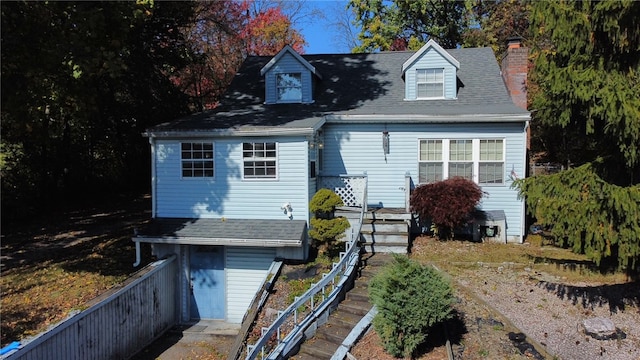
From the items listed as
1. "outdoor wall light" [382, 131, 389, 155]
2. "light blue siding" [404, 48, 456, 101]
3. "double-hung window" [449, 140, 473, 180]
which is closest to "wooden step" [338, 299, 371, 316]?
"outdoor wall light" [382, 131, 389, 155]

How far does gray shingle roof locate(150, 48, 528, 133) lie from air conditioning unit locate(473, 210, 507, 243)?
127 inches

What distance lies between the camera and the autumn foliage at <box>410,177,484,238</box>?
13.0m

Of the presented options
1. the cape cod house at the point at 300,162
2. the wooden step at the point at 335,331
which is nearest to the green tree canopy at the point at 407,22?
the cape cod house at the point at 300,162

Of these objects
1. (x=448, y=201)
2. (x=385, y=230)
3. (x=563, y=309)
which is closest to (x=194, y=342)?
(x=385, y=230)

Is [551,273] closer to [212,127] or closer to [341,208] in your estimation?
[341,208]

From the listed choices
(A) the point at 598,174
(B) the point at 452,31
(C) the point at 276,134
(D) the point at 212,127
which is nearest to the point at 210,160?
(D) the point at 212,127

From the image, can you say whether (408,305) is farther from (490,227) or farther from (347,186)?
(490,227)

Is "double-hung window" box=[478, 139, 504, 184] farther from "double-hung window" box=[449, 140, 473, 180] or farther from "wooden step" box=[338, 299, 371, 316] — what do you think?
"wooden step" box=[338, 299, 371, 316]

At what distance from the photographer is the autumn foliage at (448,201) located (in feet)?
A: 42.7

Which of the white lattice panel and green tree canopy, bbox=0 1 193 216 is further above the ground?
green tree canopy, bbox=0 1 193 216

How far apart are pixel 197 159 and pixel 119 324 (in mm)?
5139

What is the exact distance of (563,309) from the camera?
28.1ft

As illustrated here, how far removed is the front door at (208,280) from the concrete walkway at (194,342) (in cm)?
41

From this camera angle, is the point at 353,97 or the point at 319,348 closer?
the point at 319,348
